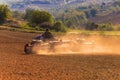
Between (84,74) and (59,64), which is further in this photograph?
(59,64)

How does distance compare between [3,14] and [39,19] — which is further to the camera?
[3,14]

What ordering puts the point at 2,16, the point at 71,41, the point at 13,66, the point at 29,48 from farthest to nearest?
the point at 2,16
the point at 71,41
the point at 29,48
the point at 13,66

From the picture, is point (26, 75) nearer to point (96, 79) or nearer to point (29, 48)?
point (96, 79)

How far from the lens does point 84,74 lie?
17.1 metres

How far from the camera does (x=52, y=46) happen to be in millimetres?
29906

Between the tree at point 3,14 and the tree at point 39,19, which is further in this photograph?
the tree at point 3,14

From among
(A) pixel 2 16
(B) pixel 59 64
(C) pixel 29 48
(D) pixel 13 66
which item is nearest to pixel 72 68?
(B) pixel 59 64

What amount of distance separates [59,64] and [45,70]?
2.70 m

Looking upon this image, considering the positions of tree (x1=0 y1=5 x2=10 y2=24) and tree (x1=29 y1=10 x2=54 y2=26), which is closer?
tree (x1=29 y1=10 x2=54 y2=26)

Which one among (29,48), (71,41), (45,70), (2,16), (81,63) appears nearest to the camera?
(45,70)

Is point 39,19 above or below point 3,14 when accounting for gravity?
below

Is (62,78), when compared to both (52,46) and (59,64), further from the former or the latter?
(52,46)

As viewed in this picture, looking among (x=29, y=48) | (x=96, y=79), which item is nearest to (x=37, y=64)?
(x=96, y=79)

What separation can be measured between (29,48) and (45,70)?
1109cm
